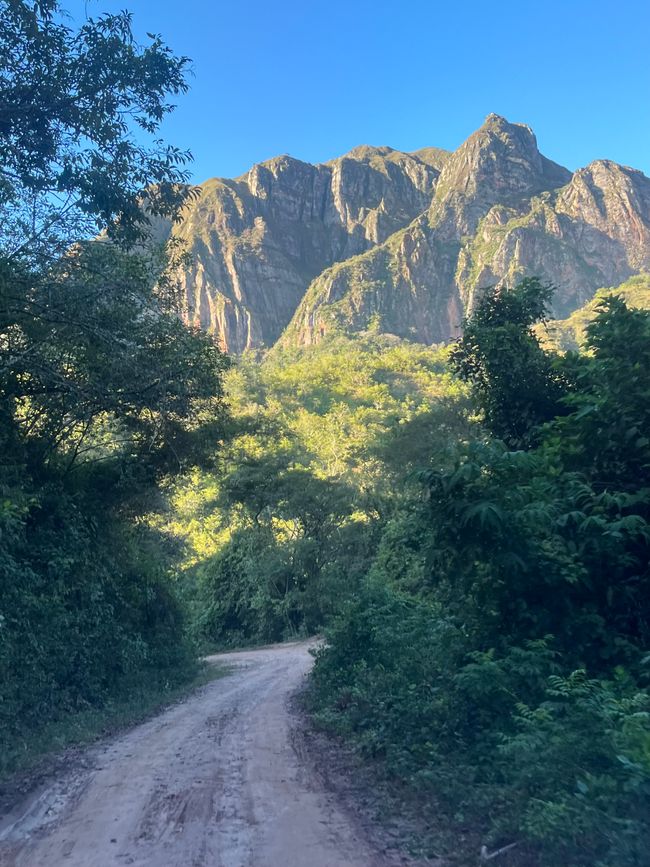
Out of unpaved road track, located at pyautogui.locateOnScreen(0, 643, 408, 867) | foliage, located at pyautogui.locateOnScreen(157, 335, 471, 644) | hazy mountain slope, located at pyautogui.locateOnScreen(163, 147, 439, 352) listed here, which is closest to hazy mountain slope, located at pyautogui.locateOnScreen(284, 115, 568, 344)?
hazy mountain slope, located at pyautogui.locateOnScreen(163, 147, 439, 352)

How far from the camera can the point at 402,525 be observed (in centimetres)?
1080

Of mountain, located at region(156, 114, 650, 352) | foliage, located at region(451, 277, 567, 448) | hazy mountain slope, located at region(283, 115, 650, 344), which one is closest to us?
foliage, located at region(451, 277, 567, 448)

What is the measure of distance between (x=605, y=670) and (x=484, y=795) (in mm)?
1836

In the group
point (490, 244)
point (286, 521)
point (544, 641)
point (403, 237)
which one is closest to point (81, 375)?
point (544, 641)

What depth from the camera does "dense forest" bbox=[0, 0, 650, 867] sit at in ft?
16.4

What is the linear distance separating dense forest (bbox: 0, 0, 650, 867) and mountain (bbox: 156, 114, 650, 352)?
111188 millimetres

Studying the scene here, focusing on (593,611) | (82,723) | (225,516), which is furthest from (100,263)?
(225,516)

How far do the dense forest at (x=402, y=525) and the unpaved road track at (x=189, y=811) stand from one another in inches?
34.0

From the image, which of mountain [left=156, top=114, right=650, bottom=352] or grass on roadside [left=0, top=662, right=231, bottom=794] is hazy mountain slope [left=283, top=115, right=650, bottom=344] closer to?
mountain [left=156, top=114, right=650, bottom=352]

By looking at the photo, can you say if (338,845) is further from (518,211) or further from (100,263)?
(518,211)

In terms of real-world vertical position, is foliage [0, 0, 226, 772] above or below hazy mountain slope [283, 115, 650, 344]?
below

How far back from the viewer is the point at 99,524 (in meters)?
12.9

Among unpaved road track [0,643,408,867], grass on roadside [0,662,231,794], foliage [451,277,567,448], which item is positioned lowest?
unpaved road track [0,643,408,867]

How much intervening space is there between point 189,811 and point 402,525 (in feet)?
20.2
